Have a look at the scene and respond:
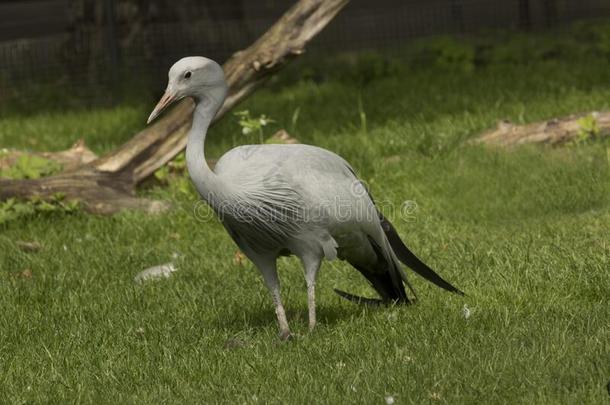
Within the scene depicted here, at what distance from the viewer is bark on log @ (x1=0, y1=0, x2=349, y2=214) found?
8016 millimetres

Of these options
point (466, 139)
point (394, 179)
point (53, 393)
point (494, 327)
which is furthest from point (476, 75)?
point (53, 393)

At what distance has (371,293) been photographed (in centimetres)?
624

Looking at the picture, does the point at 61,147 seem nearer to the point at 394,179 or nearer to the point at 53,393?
the point at 394,179

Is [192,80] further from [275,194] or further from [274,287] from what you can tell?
[274,287]

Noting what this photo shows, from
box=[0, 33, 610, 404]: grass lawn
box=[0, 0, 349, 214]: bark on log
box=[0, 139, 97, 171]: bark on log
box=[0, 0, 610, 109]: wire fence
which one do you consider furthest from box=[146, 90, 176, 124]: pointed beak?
box=[0, 0, 610, 109]: wire fence

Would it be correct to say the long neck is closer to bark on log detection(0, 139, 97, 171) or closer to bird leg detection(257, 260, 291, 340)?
bird leg detection(257, 260, 291, 340)

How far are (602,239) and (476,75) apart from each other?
5.59 meters

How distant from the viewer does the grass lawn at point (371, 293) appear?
14.9 feet

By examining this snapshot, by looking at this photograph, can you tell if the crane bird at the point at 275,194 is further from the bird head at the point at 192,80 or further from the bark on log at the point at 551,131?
the bark on log at the point at 551,131

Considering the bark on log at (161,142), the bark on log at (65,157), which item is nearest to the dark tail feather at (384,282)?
the bark on log at (161,142)

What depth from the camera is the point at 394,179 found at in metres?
8.35

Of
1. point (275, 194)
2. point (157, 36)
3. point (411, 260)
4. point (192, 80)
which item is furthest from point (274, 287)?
point (157, 36)

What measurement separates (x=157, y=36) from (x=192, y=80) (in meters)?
8.14

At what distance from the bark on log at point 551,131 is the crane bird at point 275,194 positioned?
11.3ft
